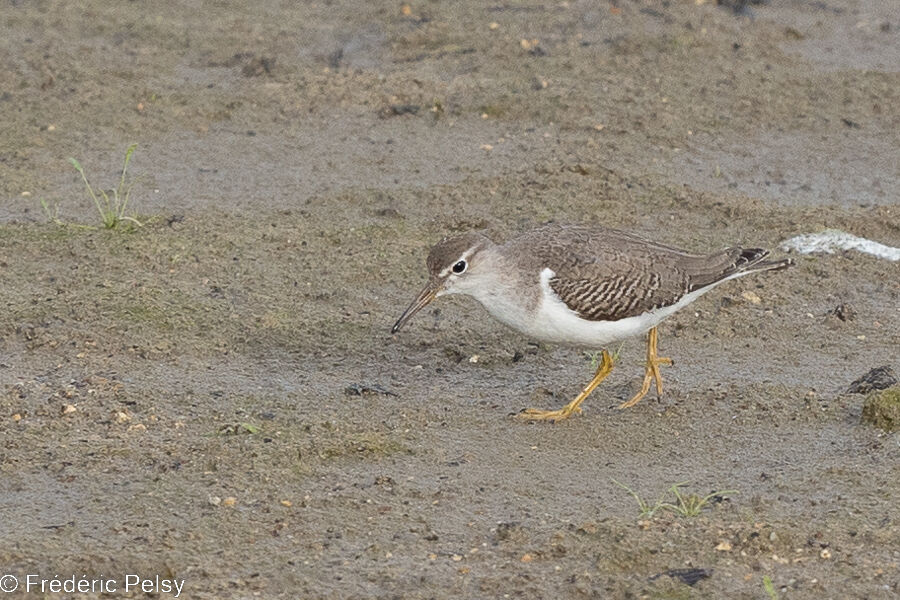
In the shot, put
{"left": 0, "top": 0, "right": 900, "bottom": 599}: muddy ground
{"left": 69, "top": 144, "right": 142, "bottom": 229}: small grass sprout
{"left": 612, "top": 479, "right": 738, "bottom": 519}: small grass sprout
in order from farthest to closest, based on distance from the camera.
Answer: {"left": 69, "top": 144, "right": 142, "bottom": 229}: small grass sprout, {"left": 612, "top": 479, "right": 738, "bottom": 519}: small grass sprout, {"left": 0, "top": 0, "right": 900, "bottom": 599}: muddy ground

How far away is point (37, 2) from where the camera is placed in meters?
12.5

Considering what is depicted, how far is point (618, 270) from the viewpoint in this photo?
666 cm

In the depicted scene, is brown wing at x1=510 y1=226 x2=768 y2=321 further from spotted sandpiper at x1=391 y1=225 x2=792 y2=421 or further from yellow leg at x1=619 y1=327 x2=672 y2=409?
yellow leg at x1=619 y1=327 x2=672 y2=409

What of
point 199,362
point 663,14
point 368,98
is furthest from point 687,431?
point 663,14

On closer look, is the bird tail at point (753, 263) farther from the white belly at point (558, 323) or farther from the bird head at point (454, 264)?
the bird head at point (454, 264)

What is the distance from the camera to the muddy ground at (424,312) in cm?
528

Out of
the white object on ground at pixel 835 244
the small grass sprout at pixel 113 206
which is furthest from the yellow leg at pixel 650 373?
the small grass sprout at pixel 113 206

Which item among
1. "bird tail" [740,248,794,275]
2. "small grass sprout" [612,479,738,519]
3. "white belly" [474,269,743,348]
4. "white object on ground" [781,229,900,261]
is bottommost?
"white object on ground" [781,229,900,261]

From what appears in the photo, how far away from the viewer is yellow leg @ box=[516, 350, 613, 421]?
6621 millimetres

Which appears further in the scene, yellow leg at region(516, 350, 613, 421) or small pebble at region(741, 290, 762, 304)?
small pebble at region(741, 290, 762, 304)

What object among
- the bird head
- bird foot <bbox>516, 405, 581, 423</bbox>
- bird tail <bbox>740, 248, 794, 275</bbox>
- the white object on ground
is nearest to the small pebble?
the white object on ground

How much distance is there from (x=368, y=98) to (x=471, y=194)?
1.85 metres

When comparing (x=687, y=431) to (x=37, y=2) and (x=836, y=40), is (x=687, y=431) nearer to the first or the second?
(x=836, y=40)

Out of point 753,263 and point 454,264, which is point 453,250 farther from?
point 753,263
